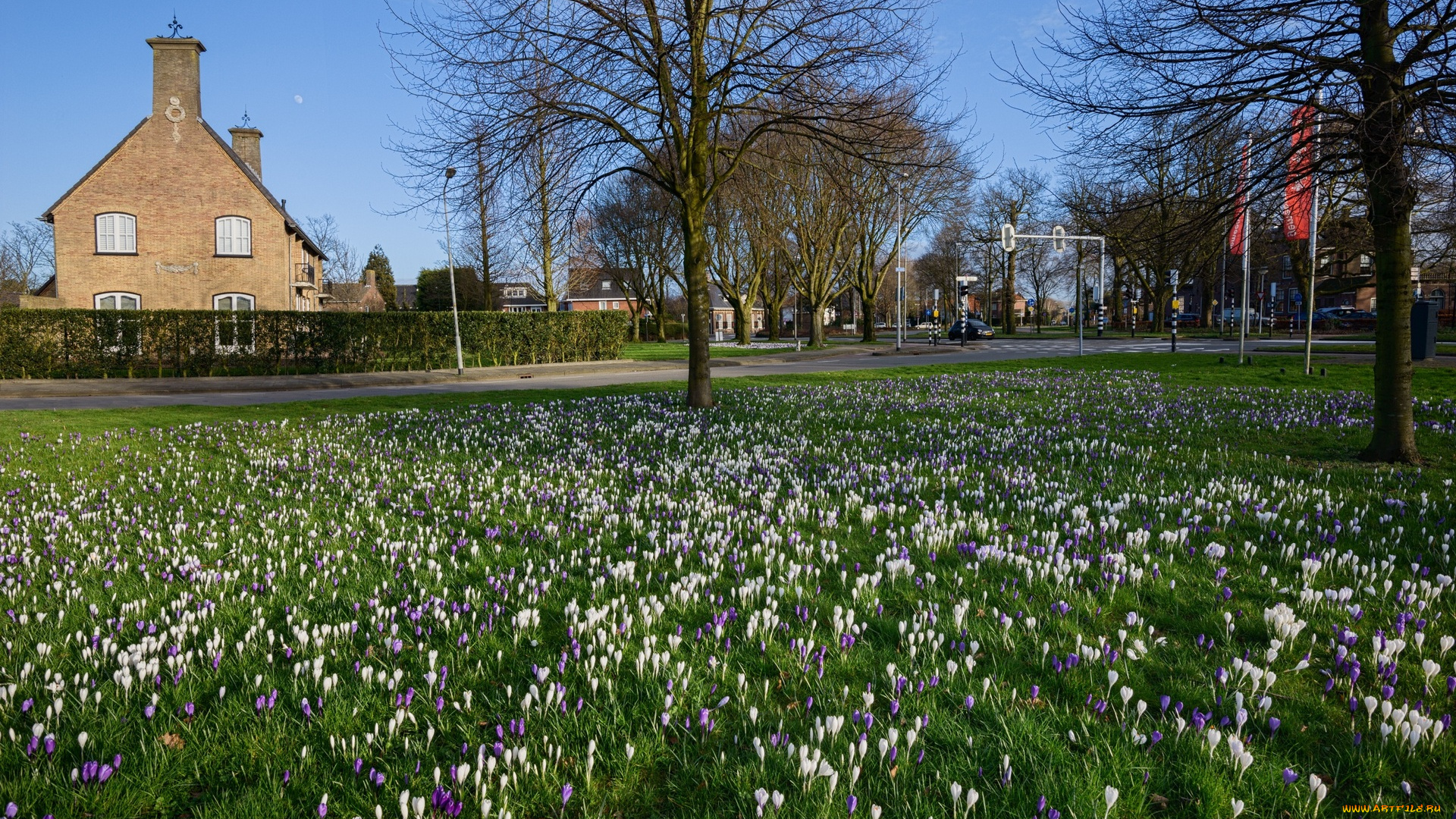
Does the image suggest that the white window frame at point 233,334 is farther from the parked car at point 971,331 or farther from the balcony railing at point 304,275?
the parked car at point 971,331

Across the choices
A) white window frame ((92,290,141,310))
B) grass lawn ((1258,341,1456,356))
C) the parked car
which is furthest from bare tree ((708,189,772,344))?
white window frame ((92,290,141,310))

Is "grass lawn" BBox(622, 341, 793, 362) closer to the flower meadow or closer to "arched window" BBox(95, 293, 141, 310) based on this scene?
"arched window" BBox(95, 293, 141, 310)

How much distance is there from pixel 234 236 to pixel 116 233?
4.46m

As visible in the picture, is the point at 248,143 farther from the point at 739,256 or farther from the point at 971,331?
the point at 971,331

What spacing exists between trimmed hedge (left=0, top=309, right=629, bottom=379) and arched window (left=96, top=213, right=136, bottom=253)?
1367 cm

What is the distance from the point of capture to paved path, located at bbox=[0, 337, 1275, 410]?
18656mm

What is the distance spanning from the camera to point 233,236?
3625cm

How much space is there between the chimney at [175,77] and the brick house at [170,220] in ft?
0.13

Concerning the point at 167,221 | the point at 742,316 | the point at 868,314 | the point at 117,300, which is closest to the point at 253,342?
the point at 167,221

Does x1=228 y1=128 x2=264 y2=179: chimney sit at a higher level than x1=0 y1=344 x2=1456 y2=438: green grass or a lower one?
higher

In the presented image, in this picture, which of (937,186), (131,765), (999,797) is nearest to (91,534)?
(131,765)

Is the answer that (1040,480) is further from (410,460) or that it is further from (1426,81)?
(410,460)

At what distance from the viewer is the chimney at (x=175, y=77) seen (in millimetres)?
34781

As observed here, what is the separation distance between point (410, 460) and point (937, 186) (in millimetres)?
30795
